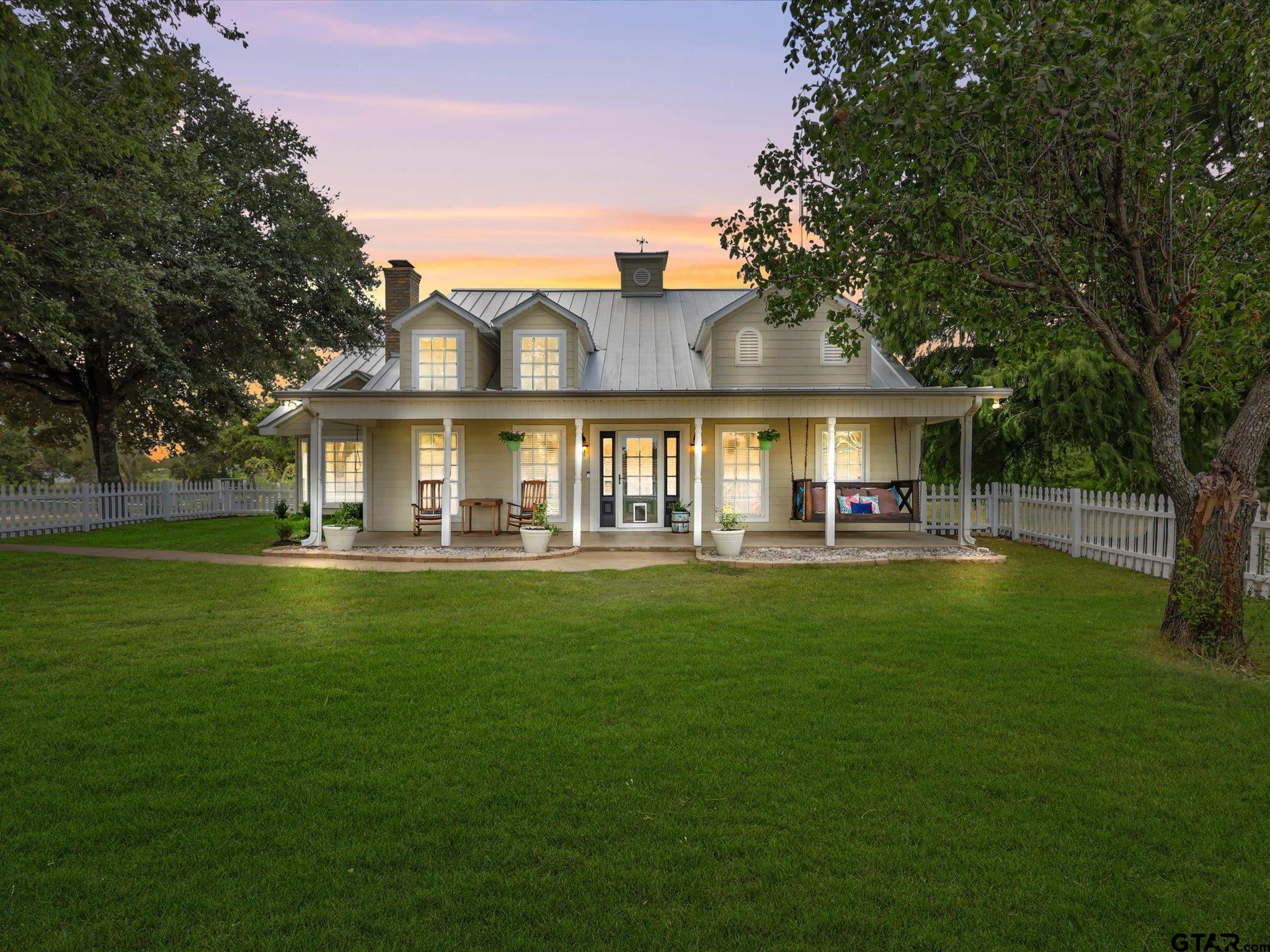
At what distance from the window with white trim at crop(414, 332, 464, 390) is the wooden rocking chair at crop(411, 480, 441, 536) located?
2.11 meters

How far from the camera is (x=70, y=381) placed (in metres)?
20.5

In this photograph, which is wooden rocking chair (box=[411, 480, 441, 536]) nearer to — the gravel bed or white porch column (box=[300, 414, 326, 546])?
white porch column (box=[300, 414, 326, 546])

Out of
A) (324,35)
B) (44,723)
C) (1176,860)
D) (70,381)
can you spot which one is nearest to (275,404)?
(70,381)

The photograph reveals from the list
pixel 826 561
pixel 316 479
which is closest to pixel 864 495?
pixel 826 561

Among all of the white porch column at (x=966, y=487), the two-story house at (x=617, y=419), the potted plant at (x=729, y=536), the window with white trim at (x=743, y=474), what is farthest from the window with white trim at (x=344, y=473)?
the white porch column at (x=966, y=487)

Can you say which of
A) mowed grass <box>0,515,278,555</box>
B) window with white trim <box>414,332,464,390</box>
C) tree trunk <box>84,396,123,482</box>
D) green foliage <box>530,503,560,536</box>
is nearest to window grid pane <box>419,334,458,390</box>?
window with white trim <box>414,332,464,390</box>

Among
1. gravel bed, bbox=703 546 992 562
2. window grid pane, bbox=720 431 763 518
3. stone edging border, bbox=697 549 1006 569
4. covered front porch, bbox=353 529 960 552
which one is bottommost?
stone edging border, bbox=697 549 1006 569

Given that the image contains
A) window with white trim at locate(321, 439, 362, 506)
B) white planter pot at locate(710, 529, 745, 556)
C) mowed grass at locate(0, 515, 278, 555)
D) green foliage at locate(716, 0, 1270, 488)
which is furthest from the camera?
window with white trim at locate(321, 439, 362, 506)

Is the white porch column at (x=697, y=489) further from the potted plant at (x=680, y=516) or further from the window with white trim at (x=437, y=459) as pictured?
the window with white trim at (x=437, y=459)

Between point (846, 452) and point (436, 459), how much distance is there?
8.56 metres

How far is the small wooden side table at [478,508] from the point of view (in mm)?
14891

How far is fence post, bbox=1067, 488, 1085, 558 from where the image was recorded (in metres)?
12.4

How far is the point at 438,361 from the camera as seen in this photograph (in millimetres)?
14383

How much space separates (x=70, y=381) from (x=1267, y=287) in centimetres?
2538
